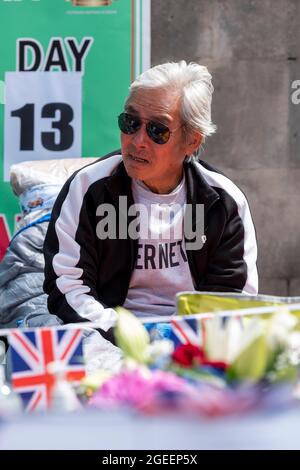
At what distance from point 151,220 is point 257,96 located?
6.79 ft

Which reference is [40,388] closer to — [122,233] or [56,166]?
[122,233]

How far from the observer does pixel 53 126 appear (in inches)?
198

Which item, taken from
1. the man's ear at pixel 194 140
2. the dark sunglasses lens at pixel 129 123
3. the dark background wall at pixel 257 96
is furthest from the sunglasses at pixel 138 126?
the dark background wall at pixel 257 96

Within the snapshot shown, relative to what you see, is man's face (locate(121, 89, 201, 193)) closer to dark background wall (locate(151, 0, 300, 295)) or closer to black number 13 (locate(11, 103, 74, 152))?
black number 13 (locate(11, 103, 74, 152))

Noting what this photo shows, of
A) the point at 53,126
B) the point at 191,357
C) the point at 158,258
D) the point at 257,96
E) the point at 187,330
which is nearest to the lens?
the point at 191,357

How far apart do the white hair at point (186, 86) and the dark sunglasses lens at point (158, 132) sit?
0.10m

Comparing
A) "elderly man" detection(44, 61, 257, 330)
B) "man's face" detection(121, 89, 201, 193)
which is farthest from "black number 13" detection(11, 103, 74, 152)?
"man's face" detection(121, 89, 201, 193)

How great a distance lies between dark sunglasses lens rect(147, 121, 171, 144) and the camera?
3.27 metres

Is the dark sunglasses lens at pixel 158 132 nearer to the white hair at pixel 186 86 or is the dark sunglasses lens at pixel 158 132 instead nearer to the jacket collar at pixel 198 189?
the white hair at pixel 186 86

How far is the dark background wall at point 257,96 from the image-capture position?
17.2 ft

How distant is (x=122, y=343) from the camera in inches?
72.2

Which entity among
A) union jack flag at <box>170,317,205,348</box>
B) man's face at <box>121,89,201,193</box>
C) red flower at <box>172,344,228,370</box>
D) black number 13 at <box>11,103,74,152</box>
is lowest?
red flower at <box>172,344,228,370</box>

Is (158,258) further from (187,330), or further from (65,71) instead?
(65,71)

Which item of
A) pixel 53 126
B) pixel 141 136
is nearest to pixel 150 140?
pixel 141 136
